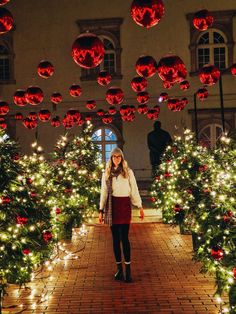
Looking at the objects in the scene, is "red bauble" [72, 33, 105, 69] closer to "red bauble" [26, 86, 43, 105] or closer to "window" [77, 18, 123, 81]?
"red bauble" [26, 86, 43, 105]

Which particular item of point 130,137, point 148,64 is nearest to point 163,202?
point 148,64

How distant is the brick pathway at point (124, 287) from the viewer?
258 inches

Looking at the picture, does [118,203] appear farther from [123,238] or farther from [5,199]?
[5,199]

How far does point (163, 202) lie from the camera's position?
12398 mm

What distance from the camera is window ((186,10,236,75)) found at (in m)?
22.7

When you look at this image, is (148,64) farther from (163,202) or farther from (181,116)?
(181,116)

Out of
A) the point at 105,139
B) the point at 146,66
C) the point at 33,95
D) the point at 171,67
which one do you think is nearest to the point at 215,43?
the point at 105,139

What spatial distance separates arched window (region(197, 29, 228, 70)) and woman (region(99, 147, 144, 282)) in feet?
52.1

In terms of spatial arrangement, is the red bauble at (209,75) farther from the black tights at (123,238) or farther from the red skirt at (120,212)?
the black tights at (123,238)

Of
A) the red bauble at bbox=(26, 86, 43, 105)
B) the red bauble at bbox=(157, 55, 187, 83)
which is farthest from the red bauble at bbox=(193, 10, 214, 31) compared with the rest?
the red bauble at bbox=(26, 86, 43, 105)

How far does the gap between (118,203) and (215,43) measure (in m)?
16.8

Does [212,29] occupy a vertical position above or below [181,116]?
above

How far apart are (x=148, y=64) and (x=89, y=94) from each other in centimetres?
1306

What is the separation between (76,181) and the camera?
12.2m
